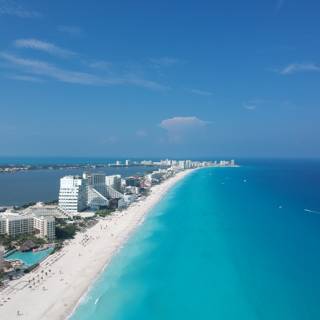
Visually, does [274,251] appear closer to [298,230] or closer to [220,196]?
[298,230]

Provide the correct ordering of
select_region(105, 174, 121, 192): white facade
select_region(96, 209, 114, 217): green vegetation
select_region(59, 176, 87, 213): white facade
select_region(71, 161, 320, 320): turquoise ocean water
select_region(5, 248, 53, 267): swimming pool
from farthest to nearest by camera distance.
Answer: select_region(105, 174, 121, 192): white facade → select_region(59, 176, 87, 213): white facade → select_region(96, 209, 114, 217): green vegetation → select_region(5, 248, 53, 267): swimming pool → select_region(71, 161, 320, 320): turquoise ocean water

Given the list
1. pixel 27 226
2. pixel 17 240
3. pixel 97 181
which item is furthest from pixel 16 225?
pixel 97 181

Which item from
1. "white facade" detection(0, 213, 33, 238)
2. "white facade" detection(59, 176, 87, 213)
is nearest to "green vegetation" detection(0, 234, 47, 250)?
"white facade" detection(0, 213, 33, 238)

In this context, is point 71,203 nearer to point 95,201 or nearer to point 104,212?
point 104,212

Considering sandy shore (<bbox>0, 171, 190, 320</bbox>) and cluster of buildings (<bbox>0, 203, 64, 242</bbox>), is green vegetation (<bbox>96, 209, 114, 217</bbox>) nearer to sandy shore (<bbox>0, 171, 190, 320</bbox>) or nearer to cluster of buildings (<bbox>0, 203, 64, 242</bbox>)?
sandy shore (<bbox>0, 171, 190, 320</bbox>)

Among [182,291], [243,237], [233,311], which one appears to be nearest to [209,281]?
[182,291]

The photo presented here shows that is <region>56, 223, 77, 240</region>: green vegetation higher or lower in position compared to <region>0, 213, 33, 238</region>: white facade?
lower
